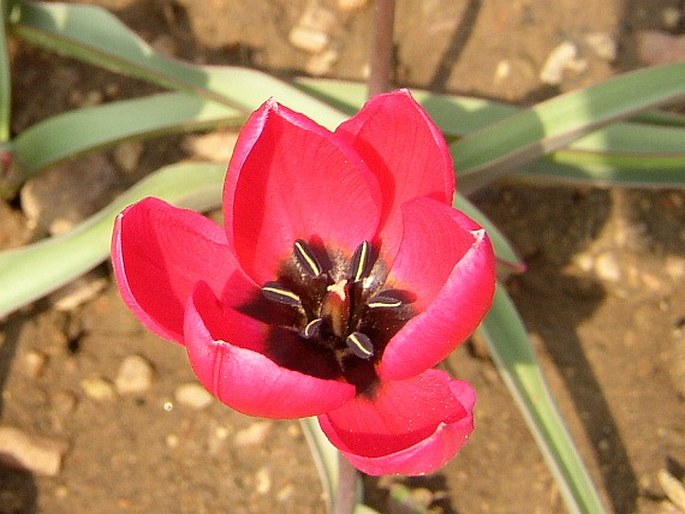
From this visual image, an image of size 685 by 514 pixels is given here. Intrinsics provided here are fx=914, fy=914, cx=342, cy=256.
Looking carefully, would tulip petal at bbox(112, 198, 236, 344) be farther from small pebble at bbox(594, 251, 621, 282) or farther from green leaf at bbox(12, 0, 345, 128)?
small pebble at bbox(594, 251, 621, 282)

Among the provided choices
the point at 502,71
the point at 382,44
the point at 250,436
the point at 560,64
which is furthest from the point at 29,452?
the point at 560,64

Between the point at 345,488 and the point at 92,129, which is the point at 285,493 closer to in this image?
the point at 345,488

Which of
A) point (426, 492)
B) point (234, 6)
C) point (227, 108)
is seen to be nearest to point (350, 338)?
point (426, 492)

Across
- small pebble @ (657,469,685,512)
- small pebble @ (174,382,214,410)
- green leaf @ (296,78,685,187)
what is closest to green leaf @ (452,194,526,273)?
green leaf @ (296,78,685,187)

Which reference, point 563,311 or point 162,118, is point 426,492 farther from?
point 162,118

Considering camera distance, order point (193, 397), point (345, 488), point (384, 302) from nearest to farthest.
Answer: point (384, 302) < point (345, 488) < point (193, 397)

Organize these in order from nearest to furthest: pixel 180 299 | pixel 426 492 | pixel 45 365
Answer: pixel 180 299, pixel 426 492, pixel 45 365
